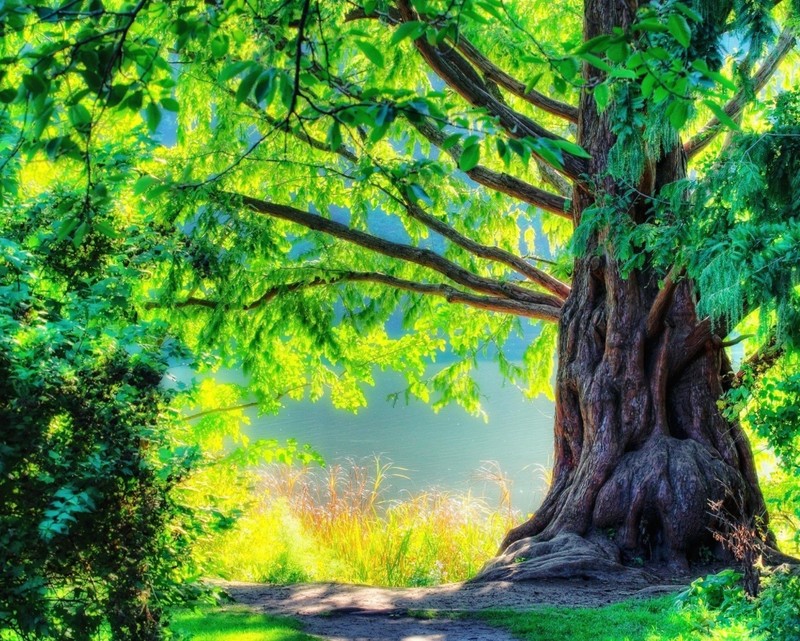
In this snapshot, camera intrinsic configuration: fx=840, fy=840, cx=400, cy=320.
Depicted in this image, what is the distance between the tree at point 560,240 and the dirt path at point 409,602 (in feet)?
1.01

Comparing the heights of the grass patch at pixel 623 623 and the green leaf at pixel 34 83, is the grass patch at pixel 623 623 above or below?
below

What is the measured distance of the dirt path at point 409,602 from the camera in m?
4.66

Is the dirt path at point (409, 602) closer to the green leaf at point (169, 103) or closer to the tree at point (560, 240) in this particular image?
the tree at point (560, 240)

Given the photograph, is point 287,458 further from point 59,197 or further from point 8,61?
point 8,61

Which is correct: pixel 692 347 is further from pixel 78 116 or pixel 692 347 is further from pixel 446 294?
pixel 78 116

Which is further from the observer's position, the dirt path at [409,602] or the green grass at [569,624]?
the dirt path at [409,602]

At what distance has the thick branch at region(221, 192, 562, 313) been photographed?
6953 millimetres

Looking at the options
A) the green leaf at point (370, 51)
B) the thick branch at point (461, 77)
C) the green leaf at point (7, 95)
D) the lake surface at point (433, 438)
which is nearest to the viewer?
the green leaf at point (370, 51)

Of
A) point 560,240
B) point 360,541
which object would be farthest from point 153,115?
point 560,240

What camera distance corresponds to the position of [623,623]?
177 inches

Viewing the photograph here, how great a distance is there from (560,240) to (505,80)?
2.76 metres

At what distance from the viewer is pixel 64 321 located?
10.2 ft

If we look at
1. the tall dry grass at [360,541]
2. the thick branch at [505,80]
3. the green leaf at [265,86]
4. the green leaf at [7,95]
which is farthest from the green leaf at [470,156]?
the tall dry grass at [360,541]

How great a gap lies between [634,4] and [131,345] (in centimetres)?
458
